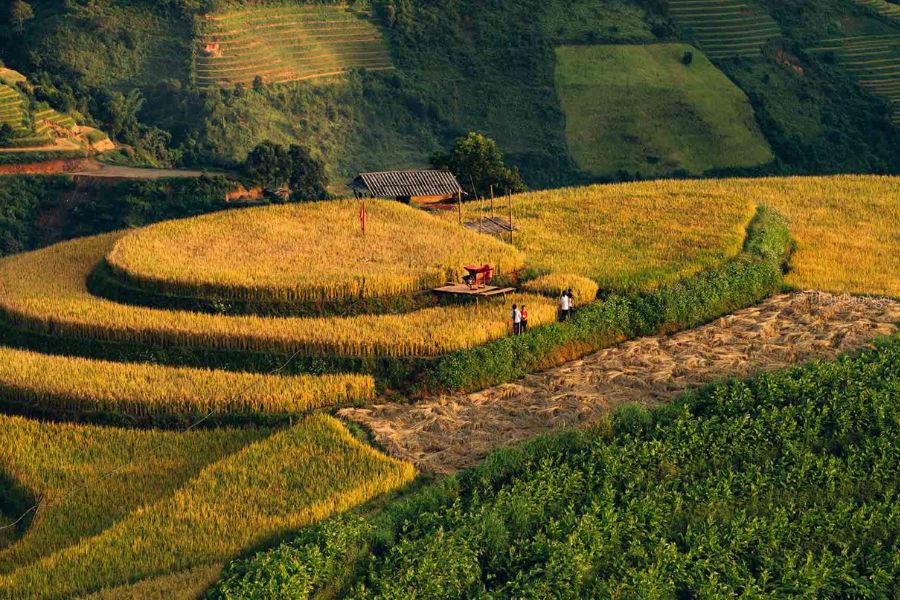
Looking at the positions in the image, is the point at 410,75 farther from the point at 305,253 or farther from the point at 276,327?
the point at 276,327

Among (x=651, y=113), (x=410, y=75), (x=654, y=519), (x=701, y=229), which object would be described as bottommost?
(x=410, y=75)

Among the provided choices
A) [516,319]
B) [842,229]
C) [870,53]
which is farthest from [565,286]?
[870,53]

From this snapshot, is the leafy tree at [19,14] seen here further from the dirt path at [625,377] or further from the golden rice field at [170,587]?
the golden rice field at [170,587]

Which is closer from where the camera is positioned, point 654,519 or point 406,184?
point 654,519

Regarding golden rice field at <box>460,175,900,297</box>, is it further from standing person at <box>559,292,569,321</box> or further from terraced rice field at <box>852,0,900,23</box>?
terraced rice field at <box>852,0,900,23</box>

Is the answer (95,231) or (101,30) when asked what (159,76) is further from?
(95,231)

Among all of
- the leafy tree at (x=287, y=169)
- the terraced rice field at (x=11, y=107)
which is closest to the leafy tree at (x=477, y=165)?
the leafy tree at (x=287, y=169)
